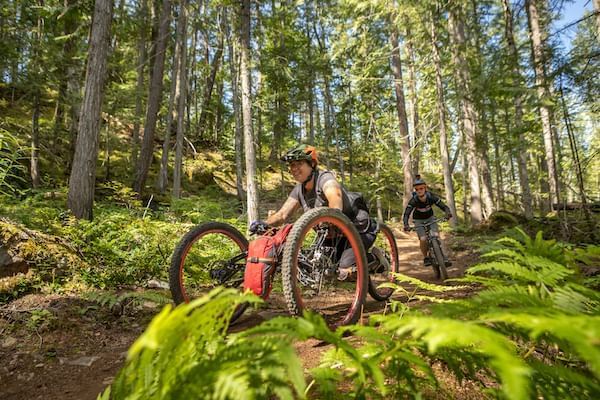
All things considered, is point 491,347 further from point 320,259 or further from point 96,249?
point 96,249

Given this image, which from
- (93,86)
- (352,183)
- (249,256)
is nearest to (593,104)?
(249,256)

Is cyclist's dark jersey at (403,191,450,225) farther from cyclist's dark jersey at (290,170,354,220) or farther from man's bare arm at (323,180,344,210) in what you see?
man's bare arm at (323,180,344,210)

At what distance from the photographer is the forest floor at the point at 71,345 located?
2.54m

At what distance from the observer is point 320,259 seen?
3457 mm

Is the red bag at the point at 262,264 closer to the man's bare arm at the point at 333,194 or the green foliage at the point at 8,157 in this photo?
the man's bare arm at the point at 333,194

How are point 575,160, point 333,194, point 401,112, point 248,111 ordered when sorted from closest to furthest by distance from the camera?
point 333,194, point 575,160, point 248,111, point 401,112

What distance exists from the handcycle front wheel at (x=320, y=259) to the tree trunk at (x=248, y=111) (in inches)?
257

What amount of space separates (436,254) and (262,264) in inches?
187

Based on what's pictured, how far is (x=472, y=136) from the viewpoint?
1477 cm

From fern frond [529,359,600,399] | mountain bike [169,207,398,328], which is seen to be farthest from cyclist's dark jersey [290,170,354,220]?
fern frond [529,359,600,399]

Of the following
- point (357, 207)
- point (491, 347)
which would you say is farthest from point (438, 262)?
point (491, 347)

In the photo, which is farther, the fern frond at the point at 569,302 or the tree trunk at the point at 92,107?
the tree trunk at the point at 92,107

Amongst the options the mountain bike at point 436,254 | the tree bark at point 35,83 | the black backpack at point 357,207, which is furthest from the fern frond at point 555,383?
the tree bark at point 35,83

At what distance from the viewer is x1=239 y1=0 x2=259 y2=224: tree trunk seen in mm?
10140
